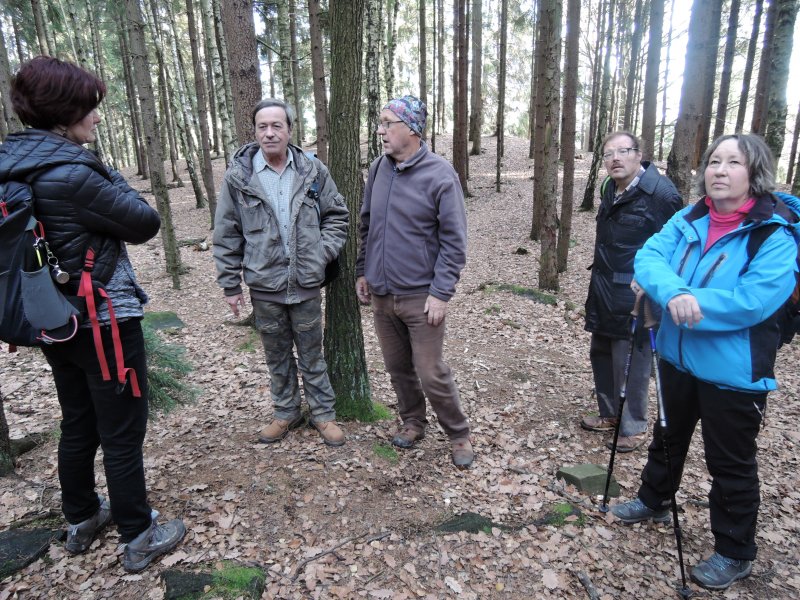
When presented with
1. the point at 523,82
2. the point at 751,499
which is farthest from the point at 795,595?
the point at 523,82

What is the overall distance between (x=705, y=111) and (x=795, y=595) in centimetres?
1723

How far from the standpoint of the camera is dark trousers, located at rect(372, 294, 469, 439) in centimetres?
352

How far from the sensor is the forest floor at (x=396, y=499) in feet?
9.07

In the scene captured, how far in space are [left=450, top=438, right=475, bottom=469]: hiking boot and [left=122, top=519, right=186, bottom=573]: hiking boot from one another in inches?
79.2

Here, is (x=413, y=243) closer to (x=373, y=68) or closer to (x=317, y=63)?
(x=373, y=68)

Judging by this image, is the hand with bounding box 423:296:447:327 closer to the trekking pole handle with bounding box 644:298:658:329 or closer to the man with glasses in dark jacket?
the trekking pole handle with bounding box 644:298:658:329

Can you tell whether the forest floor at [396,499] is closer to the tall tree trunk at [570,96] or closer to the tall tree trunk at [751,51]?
the tall tree trunk at [570,96]

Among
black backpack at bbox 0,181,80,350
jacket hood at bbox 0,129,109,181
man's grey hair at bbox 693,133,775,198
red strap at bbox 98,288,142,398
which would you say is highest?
jacket hood at bbox 0,129,109,181

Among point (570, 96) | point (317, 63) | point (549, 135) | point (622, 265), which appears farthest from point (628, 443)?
point (317, 63)

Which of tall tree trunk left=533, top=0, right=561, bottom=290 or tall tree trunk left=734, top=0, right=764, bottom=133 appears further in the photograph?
tall tree trunk left=734, top=0, right=764, bottom=133

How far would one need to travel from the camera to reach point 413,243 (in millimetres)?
3408

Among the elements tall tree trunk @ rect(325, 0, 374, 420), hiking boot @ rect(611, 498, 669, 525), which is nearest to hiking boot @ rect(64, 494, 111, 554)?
tall tree trunk @ rect(325, 0, 374, 420)

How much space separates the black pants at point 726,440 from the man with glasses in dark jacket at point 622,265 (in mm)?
1072

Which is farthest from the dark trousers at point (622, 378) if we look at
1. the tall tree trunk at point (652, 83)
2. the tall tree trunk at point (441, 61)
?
the tall tree trunk at point (441, 61)
